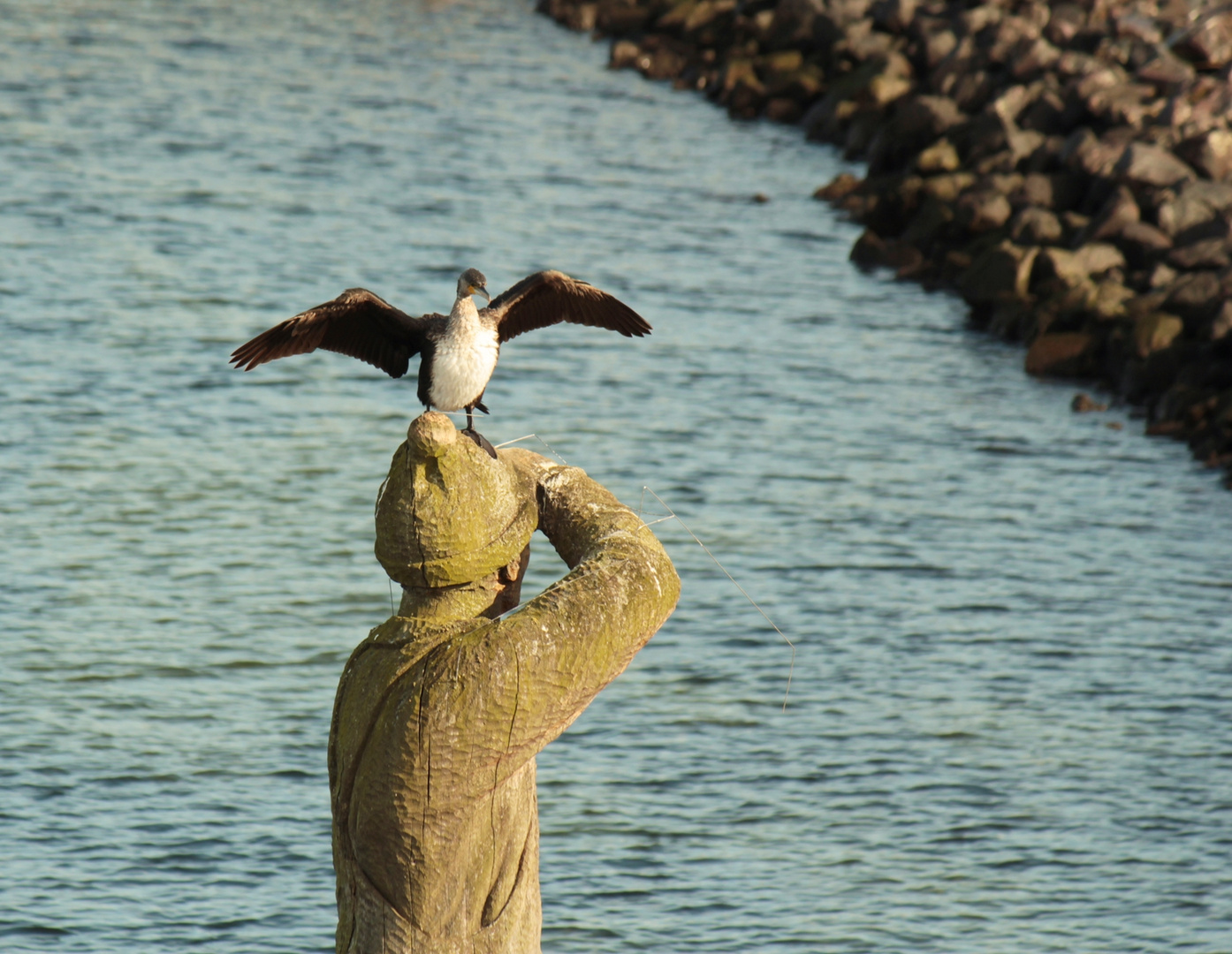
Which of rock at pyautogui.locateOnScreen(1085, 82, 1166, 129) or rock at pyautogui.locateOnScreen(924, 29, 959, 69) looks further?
rock at pyautogui.locateOnScreen(924, 29, 959, 69)

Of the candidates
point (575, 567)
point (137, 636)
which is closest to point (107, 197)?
point (137, 636)

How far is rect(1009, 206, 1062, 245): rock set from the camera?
80.9 ft

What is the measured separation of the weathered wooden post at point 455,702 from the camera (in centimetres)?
412

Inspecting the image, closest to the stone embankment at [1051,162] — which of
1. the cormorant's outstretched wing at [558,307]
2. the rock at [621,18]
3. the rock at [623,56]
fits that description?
the rock at [623,56]

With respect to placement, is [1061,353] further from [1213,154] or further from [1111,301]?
[1213,154]

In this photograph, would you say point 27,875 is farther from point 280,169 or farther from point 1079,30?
point 1079,30

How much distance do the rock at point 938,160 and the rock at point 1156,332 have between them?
7979 millimetres

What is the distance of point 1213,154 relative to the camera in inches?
949

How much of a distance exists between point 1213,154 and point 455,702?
2266 centimetres

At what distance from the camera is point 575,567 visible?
15.1 feet

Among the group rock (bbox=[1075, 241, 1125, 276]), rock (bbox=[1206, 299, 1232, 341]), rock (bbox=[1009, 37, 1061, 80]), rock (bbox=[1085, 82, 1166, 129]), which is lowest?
rock (bbox=[1206, 299, 1232, 341])

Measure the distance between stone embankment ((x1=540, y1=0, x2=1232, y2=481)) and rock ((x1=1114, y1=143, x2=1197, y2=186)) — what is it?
0.03 meters

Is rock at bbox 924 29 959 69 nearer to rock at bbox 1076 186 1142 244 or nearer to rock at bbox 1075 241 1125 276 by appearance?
rock at bbox 1076 186 1142 244

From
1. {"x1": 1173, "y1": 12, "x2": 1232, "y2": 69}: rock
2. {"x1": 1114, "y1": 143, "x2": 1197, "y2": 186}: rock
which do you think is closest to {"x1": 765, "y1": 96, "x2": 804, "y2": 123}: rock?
{"x1": 1173, "y1": 12, "x2": 1232, "y2": 69}: rock
